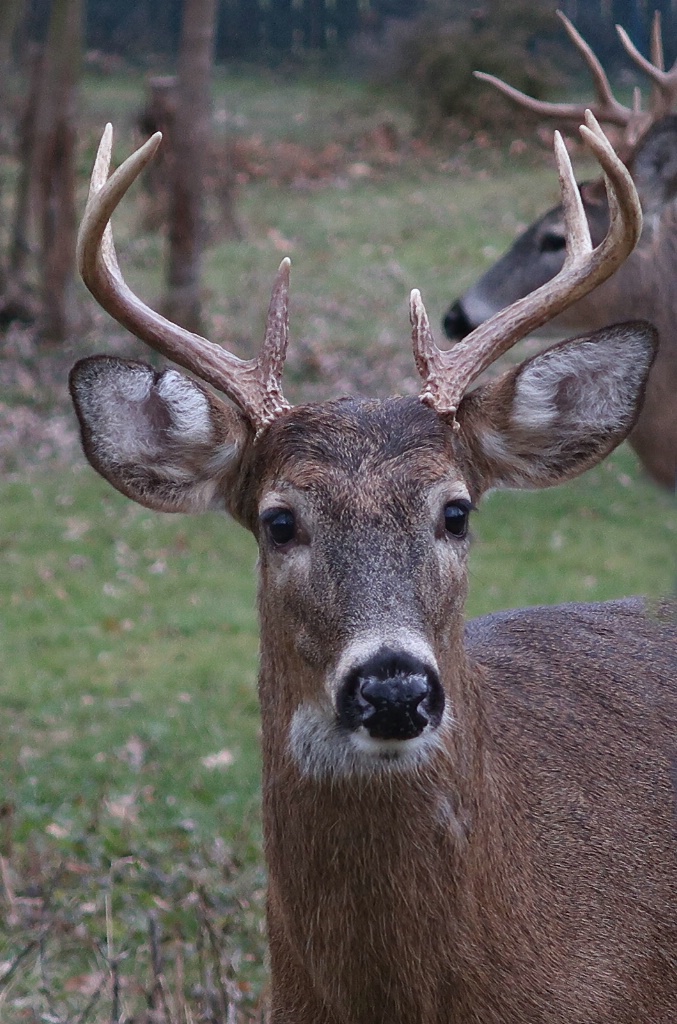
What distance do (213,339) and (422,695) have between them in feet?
38.8

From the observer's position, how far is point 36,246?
17.2m

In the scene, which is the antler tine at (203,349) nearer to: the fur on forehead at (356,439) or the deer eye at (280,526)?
the fur on forehead at (356,439)

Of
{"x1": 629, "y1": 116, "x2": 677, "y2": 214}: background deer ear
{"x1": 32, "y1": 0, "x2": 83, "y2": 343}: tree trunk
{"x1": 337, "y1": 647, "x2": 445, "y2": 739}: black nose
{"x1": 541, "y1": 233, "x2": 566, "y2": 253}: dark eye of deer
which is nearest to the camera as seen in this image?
{"x1": 337, "y1": 647, "x2": 445, "y2": 739}: black nose

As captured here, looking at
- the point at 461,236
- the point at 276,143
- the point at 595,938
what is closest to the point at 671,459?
the point at 595,938

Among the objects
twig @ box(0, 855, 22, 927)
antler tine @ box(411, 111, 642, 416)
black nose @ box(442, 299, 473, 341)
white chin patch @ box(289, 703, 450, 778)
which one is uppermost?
antler tine @ box(411, 111, 642, 416)

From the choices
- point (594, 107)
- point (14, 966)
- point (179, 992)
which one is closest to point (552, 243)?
point (594, 107)

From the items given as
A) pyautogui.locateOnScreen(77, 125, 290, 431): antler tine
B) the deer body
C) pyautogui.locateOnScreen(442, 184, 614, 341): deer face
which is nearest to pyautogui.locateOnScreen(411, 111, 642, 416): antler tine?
the deer body

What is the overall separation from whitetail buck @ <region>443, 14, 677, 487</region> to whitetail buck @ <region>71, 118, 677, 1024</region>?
4292 millimetres

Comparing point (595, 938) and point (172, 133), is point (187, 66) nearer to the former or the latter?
point (172, 133)

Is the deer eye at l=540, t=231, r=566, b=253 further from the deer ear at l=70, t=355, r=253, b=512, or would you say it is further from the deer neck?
the deer neck

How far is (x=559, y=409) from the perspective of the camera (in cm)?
351

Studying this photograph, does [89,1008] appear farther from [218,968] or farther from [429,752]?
[429,752]

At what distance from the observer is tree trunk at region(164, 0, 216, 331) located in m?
13.0

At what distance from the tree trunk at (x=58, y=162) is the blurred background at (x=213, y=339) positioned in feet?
0.11
